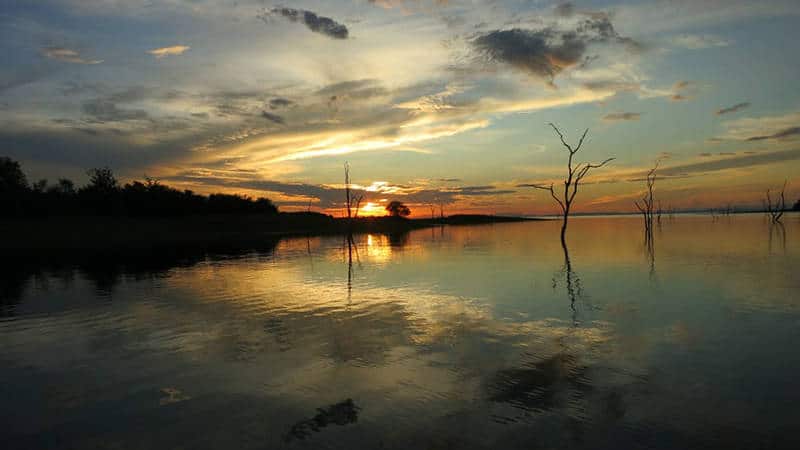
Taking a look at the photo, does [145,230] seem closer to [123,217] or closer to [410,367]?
[123,217]

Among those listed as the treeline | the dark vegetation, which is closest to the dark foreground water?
the dark vegetation

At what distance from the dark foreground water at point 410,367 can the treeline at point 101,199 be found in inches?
2864

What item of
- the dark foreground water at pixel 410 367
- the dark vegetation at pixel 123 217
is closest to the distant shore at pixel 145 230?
the dark vegetation at pixel 123 217

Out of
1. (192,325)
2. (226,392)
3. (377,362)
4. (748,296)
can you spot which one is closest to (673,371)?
(377,362)

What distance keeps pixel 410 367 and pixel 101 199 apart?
106155 millimetres

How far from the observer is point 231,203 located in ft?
428

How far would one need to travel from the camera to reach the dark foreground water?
25.0 ft

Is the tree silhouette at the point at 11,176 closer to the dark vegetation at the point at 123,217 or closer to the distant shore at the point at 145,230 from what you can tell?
the dark vegetation at the point at 123,217

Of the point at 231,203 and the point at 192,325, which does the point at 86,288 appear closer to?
the point at 192,325

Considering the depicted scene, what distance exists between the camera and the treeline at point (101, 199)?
3108 inches

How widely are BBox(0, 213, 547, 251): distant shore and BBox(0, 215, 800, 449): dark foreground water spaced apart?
171ft

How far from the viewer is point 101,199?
315 feet

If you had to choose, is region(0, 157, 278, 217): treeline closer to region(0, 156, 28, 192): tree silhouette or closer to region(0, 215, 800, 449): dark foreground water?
region(0, 156, 28, 192): tree silhouette

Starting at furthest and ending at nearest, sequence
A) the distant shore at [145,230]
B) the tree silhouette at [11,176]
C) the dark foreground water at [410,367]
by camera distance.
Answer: the tree silhouette at [11,176] → the distant shore at [145,230] → the dark foreground water at [410,367]
